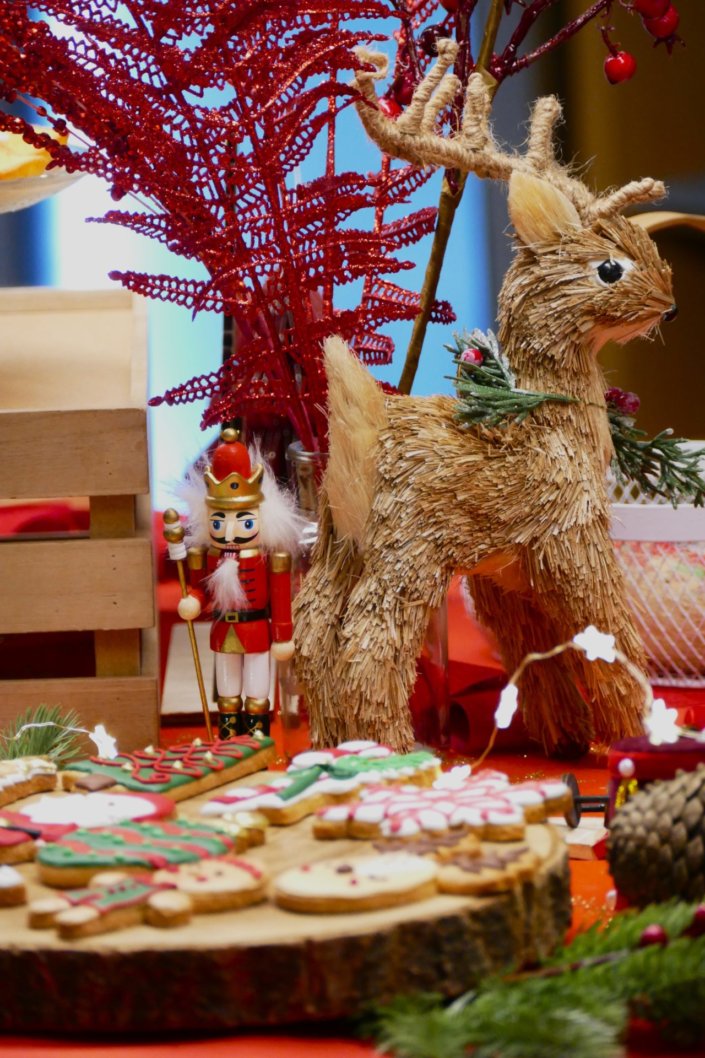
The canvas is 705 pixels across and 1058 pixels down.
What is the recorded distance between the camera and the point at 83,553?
1008mm

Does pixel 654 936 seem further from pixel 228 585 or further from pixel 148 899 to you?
pixel 228 585

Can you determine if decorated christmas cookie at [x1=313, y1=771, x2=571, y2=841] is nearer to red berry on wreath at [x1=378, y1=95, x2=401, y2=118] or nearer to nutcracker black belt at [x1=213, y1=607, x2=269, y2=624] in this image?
nutcracker black belt at [x1=213, y1=607, x2=269, y2=624]

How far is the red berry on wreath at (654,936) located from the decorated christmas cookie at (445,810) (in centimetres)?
7

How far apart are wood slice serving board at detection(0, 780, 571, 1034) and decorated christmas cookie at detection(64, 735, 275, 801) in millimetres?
161

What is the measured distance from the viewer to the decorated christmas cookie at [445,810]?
674mm

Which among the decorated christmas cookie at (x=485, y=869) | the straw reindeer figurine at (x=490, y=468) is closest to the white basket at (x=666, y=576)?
the straw reindeer figurine at (x=490, y=468)

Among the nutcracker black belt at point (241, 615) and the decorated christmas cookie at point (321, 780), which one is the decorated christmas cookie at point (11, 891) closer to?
the decorated christmas cookie at point (321, 780)

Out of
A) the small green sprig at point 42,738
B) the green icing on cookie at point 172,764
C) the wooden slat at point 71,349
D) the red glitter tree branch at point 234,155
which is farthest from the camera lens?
the wooden slat at point 71,349

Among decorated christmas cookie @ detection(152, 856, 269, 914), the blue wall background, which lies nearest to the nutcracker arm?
decorated christmas cookie @ detection(152, 856, 269, 914)

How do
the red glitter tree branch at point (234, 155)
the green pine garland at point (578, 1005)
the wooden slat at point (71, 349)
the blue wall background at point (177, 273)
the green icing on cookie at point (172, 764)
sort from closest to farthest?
the green pine garland at point (578, 1005), the green icing on cookie at point (172, 764), the red glitter tree branch at point (234, 155), the wooden slat at point (71, 349), the blue wall background at point (177, 273)

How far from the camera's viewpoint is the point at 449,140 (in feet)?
3.20

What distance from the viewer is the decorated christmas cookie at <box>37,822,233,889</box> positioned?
0.65m

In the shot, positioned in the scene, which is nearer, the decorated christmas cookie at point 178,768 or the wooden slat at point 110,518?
the decorated christmas cookie at point 178,768

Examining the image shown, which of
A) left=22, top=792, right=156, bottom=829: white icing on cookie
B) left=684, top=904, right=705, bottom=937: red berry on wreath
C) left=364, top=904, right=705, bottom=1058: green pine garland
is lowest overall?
left=364, top=904, right=705, bottom=1058: green pine garland
